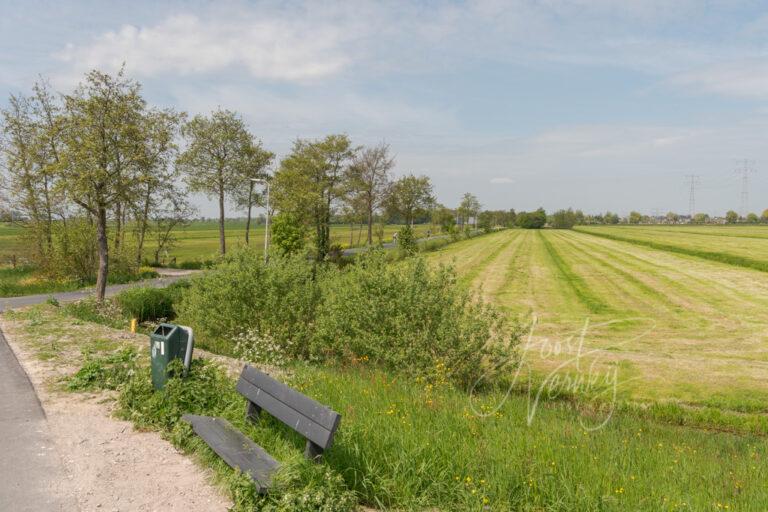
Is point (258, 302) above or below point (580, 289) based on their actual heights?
above

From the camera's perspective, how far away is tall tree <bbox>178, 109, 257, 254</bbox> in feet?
117

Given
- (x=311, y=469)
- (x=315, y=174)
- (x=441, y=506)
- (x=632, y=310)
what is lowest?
(x=632, y=310)

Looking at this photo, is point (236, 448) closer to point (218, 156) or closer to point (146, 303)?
point (146, 303)

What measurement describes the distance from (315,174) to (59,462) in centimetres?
3834

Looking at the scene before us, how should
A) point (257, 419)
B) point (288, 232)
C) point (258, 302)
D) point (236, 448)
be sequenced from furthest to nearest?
point (288, 232)
point (258, 302)
point (257, 419)
point (236, 448)

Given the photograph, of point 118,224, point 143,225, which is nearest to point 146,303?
point 118,224

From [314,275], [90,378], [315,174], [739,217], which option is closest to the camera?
[90,378]

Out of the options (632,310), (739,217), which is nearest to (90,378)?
(632,310)

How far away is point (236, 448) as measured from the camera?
4.66m

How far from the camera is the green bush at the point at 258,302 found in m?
11.8

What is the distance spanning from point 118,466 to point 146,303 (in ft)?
49.5

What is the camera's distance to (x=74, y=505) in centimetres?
420

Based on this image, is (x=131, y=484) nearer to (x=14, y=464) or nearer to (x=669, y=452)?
(x=14, y=464)

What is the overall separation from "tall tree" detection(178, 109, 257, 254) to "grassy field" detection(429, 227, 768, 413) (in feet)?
62.4
